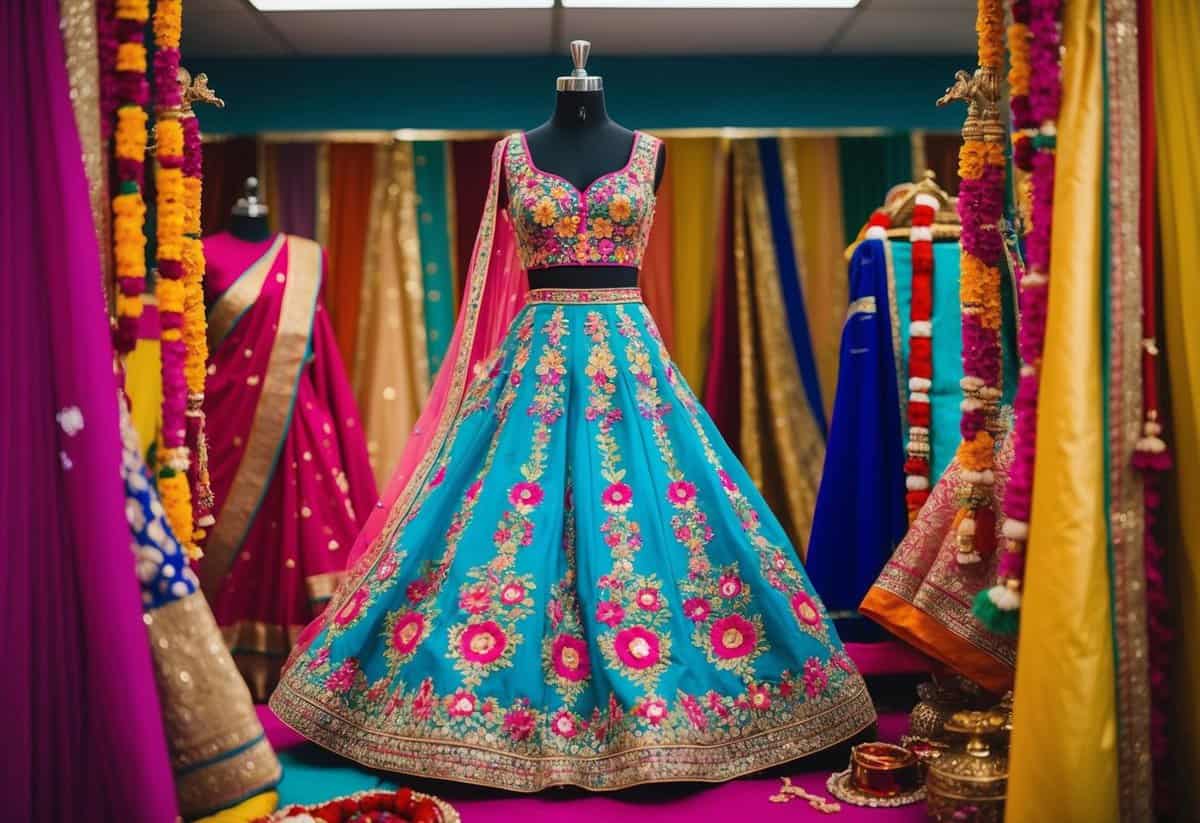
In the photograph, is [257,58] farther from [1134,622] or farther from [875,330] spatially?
[1134,622]

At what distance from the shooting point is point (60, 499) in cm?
188

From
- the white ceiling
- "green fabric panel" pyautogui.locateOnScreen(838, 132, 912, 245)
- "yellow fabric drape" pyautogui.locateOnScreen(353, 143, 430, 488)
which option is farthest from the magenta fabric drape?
"green fabric panel" pyautogui.locateOnScreen(838, 132, 912, 245)

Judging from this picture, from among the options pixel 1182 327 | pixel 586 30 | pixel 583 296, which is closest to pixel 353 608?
pixel 583 296

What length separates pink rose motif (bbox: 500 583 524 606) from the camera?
8.39ft

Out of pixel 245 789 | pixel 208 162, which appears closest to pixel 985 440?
pixel 245 789

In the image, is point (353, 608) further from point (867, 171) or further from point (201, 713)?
point (867, 171)

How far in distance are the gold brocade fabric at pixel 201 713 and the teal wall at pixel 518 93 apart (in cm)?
392

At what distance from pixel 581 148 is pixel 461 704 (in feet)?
4.51

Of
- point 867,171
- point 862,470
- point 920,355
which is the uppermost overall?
point 867,171

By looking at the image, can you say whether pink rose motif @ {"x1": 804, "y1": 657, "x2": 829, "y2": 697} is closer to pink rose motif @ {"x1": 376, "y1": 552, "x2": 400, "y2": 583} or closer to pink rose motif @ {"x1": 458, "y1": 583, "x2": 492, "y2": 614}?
pink rose motif @ {"x1": 458, "y1": 583, "x2": 492, "y2": 614}

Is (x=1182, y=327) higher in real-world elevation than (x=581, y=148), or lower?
lower

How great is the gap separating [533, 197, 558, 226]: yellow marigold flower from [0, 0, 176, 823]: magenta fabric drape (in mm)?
1227

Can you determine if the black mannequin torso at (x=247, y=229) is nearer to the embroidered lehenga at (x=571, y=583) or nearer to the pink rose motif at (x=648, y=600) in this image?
the embroidered lehenga at (x=571, y=583)

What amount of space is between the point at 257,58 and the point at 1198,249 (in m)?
4.58
